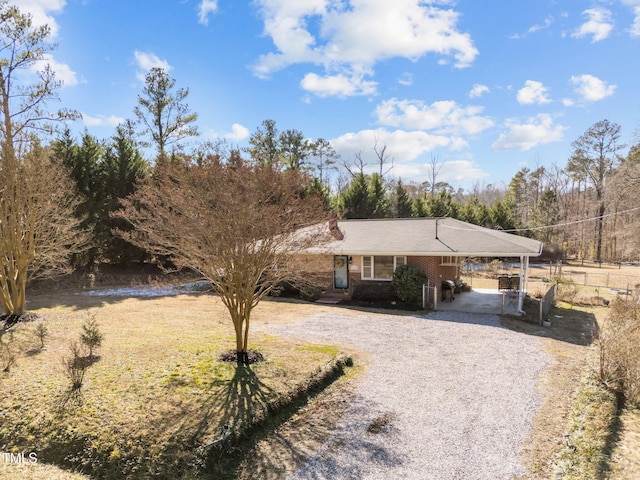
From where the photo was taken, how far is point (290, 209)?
755 cm

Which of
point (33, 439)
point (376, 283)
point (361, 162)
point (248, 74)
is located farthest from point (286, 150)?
point (33, 439)

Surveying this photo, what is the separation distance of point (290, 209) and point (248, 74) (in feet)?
36.7

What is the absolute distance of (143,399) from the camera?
601 cm

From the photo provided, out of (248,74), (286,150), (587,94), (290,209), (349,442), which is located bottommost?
(349,442)

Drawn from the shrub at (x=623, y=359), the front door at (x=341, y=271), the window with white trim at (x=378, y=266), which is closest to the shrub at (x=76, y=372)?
the shrub at (x=623, y=359)

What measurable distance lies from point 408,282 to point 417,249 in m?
1.41

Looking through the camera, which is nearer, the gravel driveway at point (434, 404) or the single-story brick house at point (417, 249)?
the gravel driveway at point (434, 404)

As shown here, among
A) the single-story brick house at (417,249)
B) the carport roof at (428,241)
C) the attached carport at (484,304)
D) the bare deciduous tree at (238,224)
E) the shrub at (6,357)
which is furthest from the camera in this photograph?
the single-story brick house at (417,249)

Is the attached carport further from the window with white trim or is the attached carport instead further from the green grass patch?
the green grass patch

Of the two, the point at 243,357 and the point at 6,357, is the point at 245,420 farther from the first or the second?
the point at 6,357

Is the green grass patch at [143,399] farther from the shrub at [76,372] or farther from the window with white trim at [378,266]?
the window with white trim at [378,266]

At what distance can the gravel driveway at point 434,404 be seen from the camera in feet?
15.8

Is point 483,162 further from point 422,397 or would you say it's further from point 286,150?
point 422,397

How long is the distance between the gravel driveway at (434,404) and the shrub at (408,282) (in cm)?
343
